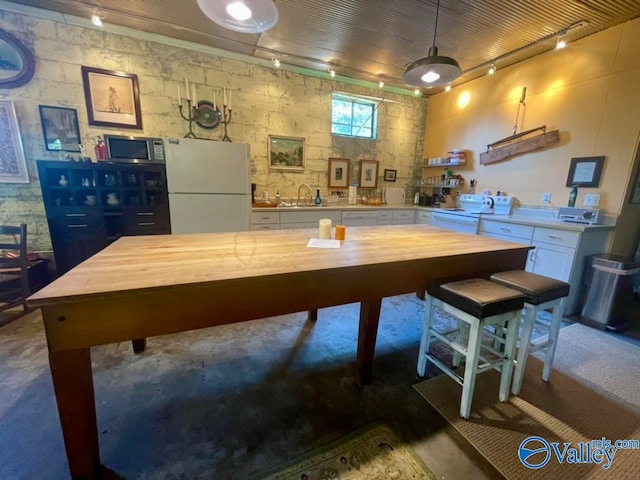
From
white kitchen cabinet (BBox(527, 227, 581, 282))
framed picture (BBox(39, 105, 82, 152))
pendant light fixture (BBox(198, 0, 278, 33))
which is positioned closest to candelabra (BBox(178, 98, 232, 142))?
framed picture (BBox(39, 105, 82, 152))

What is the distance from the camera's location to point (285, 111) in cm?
395

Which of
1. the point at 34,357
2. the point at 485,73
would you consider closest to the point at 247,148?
the point at 34,357

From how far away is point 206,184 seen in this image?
3.10 m

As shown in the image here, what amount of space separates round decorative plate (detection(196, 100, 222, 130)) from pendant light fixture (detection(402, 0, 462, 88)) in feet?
8.54

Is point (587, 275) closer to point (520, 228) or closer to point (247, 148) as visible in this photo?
A: point (520, 228)

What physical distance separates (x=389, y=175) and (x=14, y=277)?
4942mm

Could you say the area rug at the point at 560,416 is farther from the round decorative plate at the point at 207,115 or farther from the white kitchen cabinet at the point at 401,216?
the round decorative plate at the point at 207,115

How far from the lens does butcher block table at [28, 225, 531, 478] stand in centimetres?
95

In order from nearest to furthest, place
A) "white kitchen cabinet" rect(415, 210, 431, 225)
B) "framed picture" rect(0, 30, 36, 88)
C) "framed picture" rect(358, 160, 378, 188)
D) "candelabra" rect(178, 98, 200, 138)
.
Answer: "framed picture" rect(0, 30, 36, 88)
"candelabra" rect(178, 98, 200, 138)
"white kitchen cabinet" rect(415, 210, 431, 225)
"framed picture" rect(358, 160, 378, 188)

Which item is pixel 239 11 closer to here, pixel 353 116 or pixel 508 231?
pixel 508 231

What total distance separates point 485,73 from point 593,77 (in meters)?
1.32

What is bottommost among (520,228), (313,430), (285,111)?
(313,430)

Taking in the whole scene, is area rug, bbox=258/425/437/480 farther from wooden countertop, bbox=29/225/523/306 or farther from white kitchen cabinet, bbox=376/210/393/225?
white kitchen cabinet, bbox=376/210/393/225

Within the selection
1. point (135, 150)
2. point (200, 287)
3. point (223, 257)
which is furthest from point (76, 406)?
point (135, 150)
